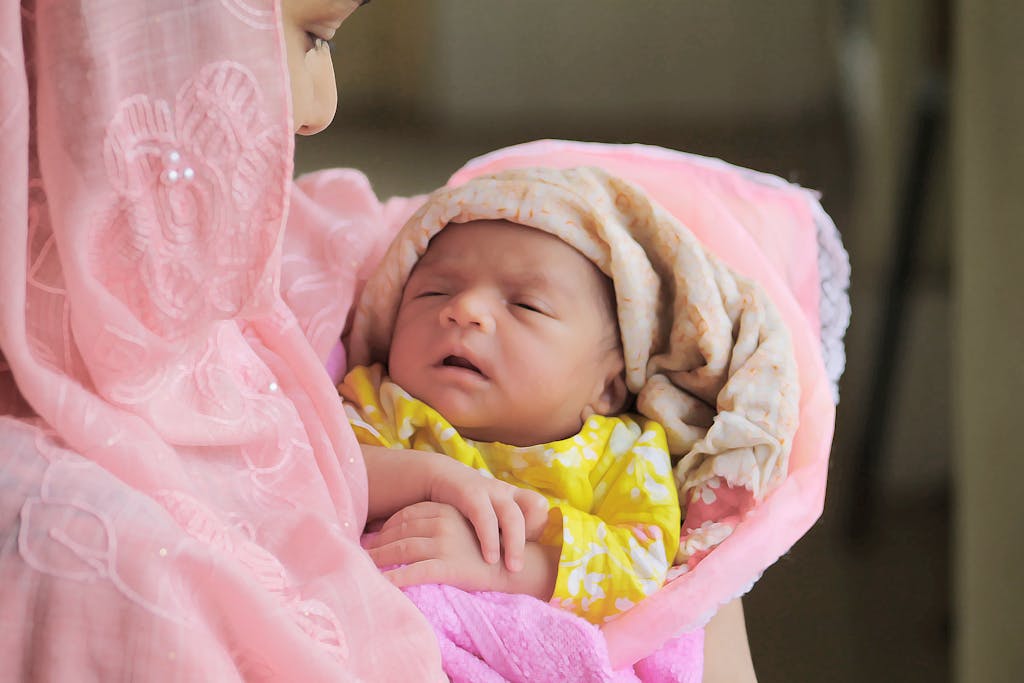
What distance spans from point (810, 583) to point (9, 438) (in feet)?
2.22

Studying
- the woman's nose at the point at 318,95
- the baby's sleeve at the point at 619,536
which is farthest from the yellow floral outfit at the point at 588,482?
the woman's nose at the point at 318,95

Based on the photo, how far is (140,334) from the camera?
570 mm

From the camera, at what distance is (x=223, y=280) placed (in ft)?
1.90

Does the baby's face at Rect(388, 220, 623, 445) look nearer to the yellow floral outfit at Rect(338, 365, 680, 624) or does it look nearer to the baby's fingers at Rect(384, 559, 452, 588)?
the yellow floral outfit at Rect(338, 365, 680, 624)

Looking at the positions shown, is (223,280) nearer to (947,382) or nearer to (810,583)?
(810,583)

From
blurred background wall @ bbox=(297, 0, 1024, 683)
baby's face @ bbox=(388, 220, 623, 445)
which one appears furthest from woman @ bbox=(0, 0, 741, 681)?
blurred background wall @ bbox=(297, 0, 1024, 683)

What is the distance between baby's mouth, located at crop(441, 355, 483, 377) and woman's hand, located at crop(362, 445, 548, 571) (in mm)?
89

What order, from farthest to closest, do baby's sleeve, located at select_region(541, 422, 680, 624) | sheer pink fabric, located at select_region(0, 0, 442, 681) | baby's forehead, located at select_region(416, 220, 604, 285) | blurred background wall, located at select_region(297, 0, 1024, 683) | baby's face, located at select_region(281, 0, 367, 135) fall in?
blurred background wall, located at select_region(297, 0, 1024, 683) → baby's forehead, located at select_region(416, 220, 604, 285) → baby's sleeve, located at select_region(541, 422, 680, 624) → baby's face, located at select_region(281, 0, 367, 135) → sheer pink fabric, located at select_region(0, 0, 442, 681)

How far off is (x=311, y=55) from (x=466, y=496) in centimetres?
30

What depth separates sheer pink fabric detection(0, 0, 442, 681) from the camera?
0.52 m

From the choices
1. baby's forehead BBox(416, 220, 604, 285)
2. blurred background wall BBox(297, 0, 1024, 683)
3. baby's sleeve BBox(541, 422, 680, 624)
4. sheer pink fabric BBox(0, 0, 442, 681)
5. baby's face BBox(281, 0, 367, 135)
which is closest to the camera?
sheer pink fabric BBox(0, 0, 442, 681)

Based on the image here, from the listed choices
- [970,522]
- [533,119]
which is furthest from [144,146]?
[970,522]

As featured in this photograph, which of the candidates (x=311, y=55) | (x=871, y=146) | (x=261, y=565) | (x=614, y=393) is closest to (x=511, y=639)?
(x=261, y=565)

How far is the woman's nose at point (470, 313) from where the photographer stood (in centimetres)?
81
